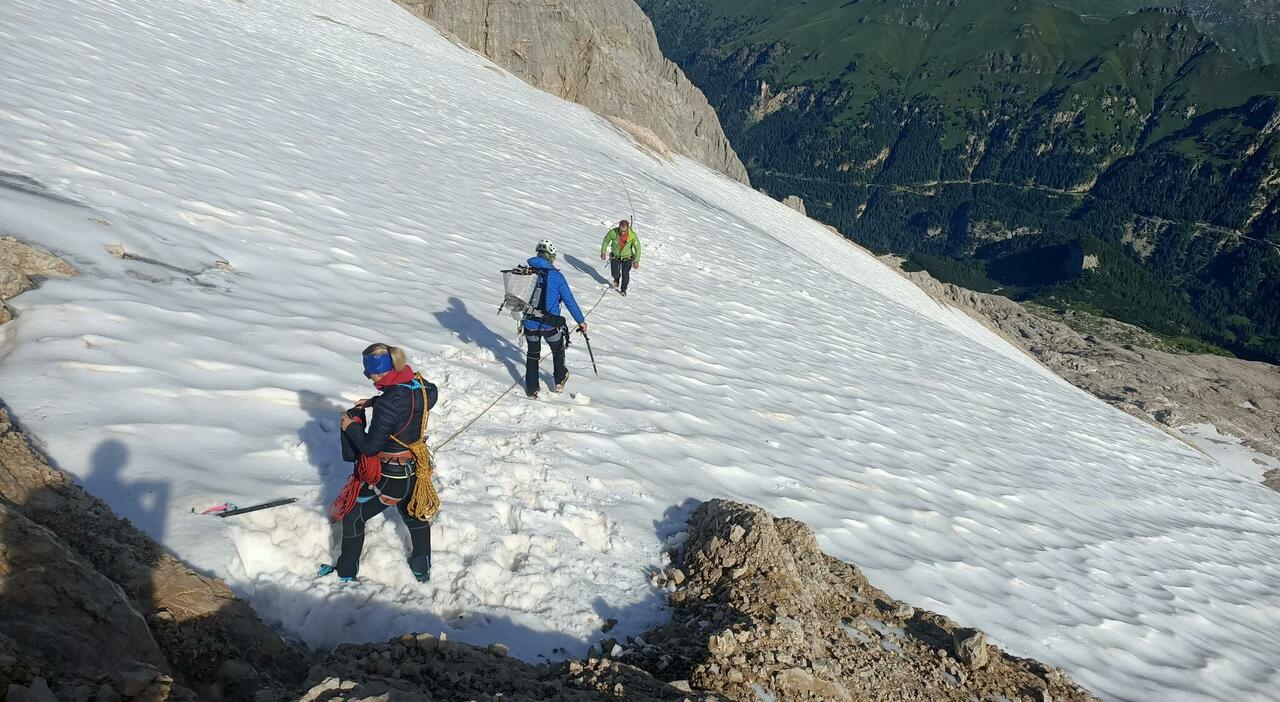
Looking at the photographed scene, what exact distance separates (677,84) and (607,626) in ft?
202

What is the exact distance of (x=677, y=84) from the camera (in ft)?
201

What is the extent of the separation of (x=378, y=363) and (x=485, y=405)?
268 centimetres

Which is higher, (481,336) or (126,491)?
(481,336)

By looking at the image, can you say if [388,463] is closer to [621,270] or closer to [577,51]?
[621,270]

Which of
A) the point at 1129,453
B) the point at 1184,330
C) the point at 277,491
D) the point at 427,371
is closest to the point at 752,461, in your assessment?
the point at 427,371

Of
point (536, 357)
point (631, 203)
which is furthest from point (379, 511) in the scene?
point (631, 203)

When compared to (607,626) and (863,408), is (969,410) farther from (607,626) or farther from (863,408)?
(607,626)

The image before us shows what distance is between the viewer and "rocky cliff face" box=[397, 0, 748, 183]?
147 feet

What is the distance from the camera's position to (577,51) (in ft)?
156

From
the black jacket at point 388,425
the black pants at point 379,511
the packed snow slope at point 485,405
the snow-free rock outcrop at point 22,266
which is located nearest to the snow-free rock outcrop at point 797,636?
Answer: the packed snow slope at point 485,405

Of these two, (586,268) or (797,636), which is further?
(586,268)

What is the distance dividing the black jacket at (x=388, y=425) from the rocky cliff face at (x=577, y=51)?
134 feet

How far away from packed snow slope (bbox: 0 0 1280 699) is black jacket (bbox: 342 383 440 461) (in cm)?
78

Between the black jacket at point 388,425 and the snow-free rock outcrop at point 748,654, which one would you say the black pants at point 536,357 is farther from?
the black jacket at point 388,425
